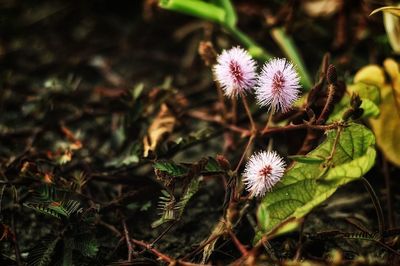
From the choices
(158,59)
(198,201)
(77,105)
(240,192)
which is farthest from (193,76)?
(240,192)

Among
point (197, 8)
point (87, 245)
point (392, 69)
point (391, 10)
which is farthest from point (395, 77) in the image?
point (87, 245)

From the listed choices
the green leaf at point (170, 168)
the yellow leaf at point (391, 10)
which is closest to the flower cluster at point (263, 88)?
the green leaf at point (170, 168)

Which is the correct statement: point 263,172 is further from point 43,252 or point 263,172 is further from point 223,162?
point 43,252

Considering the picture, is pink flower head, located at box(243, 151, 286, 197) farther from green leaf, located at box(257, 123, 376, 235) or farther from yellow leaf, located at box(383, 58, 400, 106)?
yellow leaf, located at box(383, 58, 400, 106)

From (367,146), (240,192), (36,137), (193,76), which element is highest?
(367,146)

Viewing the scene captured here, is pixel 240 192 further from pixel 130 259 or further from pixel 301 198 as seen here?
pixel 130 259

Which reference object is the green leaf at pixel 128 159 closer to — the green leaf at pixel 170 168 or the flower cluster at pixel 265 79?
the green leaf at pixel 170 168

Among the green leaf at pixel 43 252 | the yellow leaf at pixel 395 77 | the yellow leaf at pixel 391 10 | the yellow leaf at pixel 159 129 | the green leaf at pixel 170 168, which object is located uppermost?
the yellow leaf at pixel 391 10
